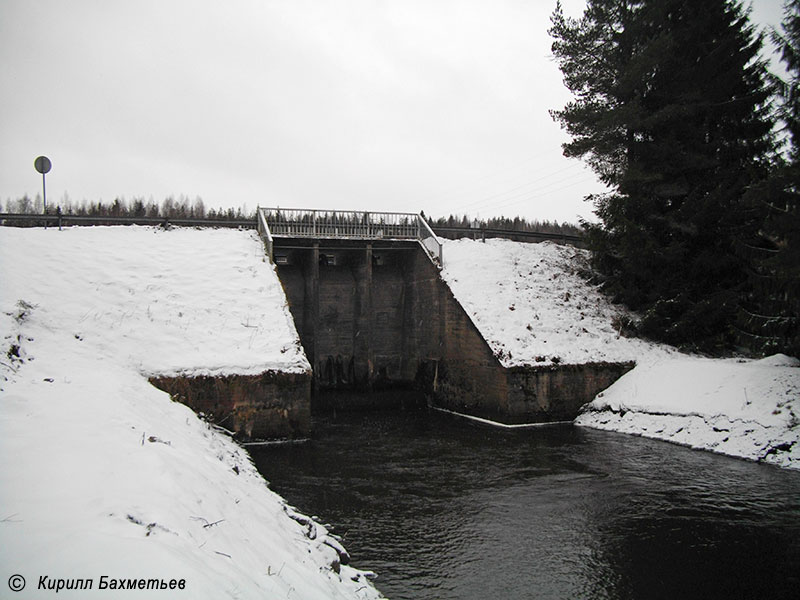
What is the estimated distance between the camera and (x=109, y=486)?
5121mm

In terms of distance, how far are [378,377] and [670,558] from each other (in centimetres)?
1564

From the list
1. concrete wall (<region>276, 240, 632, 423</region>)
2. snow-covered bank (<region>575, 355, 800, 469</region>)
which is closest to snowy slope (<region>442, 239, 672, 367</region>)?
concrete wall (<region>276, 240, 632, 423</region>)

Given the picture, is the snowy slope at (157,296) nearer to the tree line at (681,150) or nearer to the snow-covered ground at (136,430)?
the snow-covered ground at (136,430)

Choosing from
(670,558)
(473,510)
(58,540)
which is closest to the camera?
(58,540)

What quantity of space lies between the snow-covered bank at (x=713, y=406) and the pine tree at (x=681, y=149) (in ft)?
8.59

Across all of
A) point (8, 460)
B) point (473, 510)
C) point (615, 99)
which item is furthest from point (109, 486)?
point (615, 99)

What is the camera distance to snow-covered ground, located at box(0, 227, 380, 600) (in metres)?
3.87

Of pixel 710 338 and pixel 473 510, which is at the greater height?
pixel 710 338

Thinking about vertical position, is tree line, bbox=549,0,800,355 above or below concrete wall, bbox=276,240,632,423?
above

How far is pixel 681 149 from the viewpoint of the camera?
20.0 meters

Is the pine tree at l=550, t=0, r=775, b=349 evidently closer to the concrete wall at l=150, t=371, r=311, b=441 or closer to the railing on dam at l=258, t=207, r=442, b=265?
the railing on dam at l=258, t=207, r=442, b=265

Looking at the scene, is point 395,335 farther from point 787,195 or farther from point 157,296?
point 787,195

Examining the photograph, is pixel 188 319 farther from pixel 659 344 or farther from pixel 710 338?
pixel 710 338

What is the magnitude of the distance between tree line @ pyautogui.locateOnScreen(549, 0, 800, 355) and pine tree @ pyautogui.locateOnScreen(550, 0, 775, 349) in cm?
4
